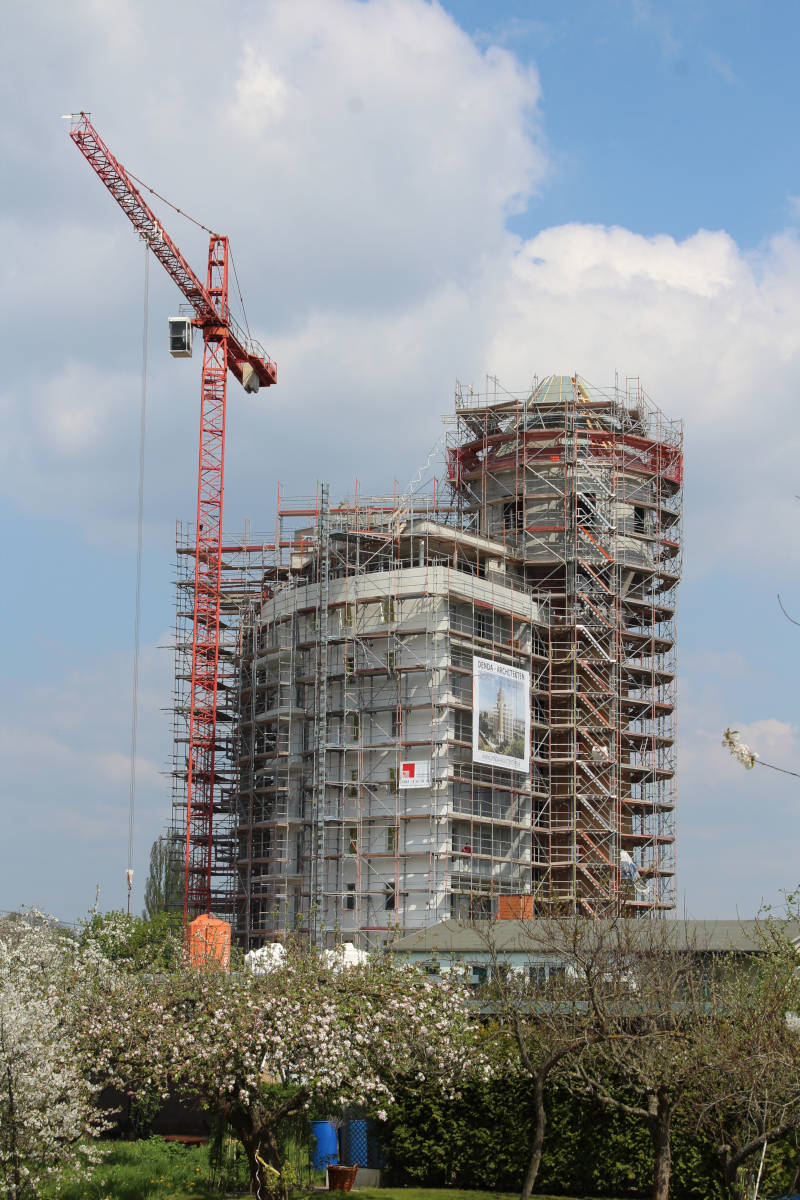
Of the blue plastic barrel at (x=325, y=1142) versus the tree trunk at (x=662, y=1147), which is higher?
the tree trunk at (x=662, y=1147)

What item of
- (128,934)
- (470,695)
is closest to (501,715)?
(470,695)

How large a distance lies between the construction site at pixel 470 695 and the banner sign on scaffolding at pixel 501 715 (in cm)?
10

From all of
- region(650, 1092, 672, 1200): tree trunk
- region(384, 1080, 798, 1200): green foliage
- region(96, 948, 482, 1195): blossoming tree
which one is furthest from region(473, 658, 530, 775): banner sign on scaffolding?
region(650, 1092, 672, 1200): tree trunk

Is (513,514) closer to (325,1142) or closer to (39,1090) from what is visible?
(325,1142)

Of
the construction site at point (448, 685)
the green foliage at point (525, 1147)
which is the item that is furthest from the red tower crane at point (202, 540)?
the green foliage at point (525, 1147)

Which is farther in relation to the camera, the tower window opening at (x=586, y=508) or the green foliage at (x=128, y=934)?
the tower window opening at (x=586, y=508)

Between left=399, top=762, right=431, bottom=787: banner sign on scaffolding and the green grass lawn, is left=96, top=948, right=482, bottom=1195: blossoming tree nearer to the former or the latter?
the green grass lawn

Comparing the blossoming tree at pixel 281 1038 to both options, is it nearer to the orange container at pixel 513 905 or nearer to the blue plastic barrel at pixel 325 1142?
the blue plastic barrel at pixel 325 1142

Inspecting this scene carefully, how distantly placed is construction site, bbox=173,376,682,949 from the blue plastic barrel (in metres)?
28.9

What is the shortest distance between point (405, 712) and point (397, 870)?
727 cm

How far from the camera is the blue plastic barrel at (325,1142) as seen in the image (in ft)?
102

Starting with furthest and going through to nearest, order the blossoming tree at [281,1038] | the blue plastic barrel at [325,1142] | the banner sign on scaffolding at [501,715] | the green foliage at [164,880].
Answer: the green foliage at [164,880] → the banner sign on scaffolding at [501,715] → the blue plastic barrel at [325,1142] → the blossoming tree at [281,1038]

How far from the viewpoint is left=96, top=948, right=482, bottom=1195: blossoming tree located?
2525cm

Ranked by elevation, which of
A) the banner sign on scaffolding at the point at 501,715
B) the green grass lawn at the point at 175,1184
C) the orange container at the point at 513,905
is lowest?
the green grass lawn at the point at 175,1184
